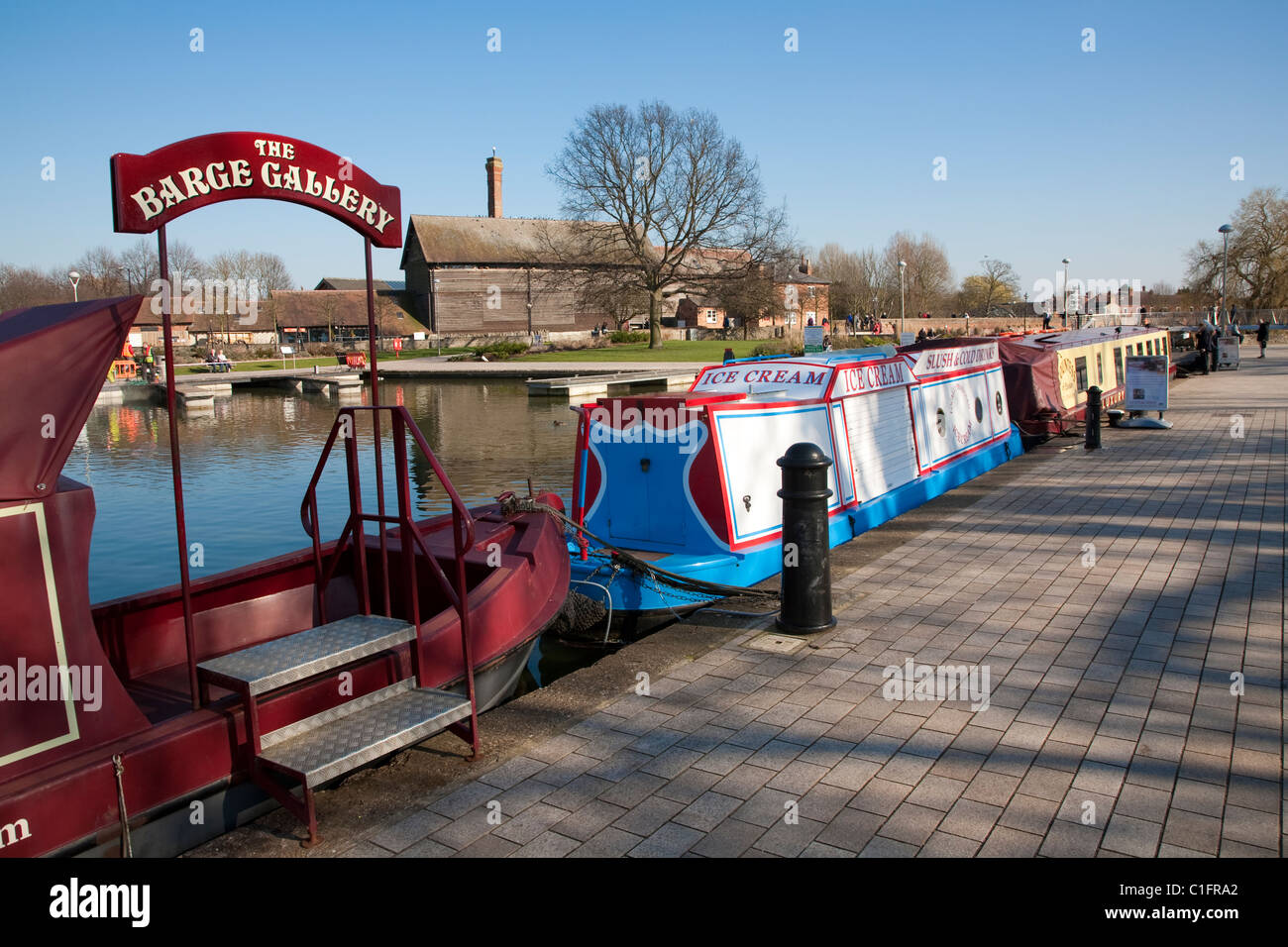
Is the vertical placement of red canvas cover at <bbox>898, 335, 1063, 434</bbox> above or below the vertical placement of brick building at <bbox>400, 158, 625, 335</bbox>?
below

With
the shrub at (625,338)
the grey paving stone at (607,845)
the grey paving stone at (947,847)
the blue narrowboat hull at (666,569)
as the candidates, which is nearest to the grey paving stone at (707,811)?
the grey paving stone at (607,845)

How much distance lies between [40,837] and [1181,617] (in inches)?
268

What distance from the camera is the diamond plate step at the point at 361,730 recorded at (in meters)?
3.78

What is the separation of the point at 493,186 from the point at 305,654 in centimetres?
8065

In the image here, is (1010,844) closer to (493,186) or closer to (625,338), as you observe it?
(625,338)

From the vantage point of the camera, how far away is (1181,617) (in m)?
6.31

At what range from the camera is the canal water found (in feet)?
41.0

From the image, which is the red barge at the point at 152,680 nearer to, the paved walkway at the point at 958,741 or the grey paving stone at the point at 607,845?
the paved walkway at the point at 958,741

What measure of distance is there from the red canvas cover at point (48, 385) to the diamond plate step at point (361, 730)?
1.45 m

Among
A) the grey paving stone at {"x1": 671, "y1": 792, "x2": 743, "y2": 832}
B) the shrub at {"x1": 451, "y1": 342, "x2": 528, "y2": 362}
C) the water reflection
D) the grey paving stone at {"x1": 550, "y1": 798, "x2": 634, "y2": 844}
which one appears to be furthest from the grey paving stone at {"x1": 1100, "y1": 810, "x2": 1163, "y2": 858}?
the shrub at {"x1": 451, "y1": 342, "x2": 528, "y2": 362}

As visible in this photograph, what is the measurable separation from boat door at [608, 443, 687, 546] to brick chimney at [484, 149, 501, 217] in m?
76.6

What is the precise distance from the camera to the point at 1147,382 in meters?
16.5

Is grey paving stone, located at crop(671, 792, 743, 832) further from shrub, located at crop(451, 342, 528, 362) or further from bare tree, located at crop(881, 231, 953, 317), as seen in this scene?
bare tree, located at crop(881, 231, 953, 317)
